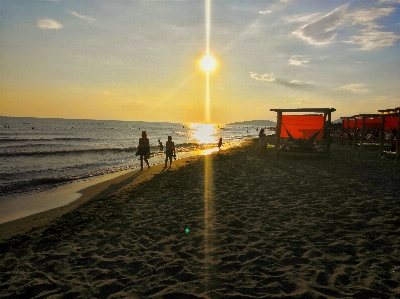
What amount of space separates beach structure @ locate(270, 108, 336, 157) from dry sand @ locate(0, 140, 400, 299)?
29.6ft

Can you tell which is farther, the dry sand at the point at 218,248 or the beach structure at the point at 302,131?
the beach structure at the point at 302,131

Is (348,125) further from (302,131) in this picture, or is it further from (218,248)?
(218,248)

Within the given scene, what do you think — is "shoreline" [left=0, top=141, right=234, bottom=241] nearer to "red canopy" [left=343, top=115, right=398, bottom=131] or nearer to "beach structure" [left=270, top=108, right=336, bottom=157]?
"beach structure" [left=270, top=108, right=336, bottom=157]

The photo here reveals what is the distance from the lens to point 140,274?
13.2 feet

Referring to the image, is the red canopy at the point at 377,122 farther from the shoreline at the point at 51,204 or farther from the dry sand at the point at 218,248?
the shoreline at the point at 51,204

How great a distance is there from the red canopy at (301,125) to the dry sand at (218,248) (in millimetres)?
9792

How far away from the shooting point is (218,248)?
189 inches

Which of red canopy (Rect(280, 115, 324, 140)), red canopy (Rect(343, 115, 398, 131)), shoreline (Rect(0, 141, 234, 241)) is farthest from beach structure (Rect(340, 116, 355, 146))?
shoreline (Rect(0, 141, 234, 241))

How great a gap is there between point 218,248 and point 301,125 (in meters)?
15.0

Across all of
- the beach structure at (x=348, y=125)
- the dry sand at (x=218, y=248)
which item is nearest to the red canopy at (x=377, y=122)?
the beach structure at (x=348, y=125)

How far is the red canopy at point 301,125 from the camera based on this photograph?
17859mm

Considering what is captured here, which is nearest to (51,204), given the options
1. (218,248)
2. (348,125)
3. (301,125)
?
(218,248)

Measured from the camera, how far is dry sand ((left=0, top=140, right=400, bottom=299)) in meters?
3.63

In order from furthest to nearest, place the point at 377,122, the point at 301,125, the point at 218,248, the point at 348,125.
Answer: the point at 348,125, the point at 377,122, the point at 301,125, the point at 218,248
